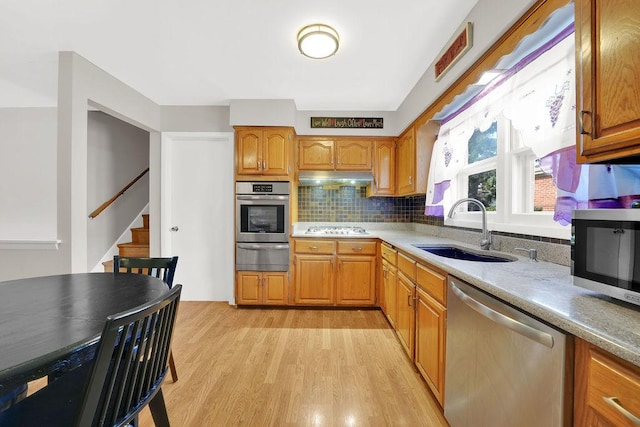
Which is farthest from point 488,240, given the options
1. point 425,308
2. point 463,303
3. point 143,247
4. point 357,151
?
point 143,247

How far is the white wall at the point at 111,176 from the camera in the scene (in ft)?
12.1

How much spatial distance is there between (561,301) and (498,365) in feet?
1.23

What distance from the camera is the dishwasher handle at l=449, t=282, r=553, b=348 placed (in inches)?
31.3

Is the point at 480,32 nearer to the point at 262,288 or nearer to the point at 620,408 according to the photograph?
the point at 620,408

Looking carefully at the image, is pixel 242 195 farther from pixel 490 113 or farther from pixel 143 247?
pixel 490 113

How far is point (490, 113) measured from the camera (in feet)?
6.27

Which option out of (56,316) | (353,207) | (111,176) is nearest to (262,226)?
(353,207)

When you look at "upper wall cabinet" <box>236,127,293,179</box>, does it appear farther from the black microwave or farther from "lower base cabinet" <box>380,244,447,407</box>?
the black microwave

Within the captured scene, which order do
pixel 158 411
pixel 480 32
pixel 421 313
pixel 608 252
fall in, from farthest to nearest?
pixel 421 313
pixel 480 32
pixel 158 411
pixel 608 252

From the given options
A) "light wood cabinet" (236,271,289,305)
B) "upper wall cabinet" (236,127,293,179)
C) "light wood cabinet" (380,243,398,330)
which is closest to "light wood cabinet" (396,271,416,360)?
"light wood cabinet" (380,243,398,330)

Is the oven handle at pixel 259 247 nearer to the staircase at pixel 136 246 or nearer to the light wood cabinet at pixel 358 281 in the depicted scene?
the light wood cabinet at pixel 358 281

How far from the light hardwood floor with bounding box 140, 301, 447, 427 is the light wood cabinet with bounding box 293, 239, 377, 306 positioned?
30 centimetres

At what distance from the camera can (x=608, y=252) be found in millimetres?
771

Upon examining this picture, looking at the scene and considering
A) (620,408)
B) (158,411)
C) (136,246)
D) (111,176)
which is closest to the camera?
(620,408)
